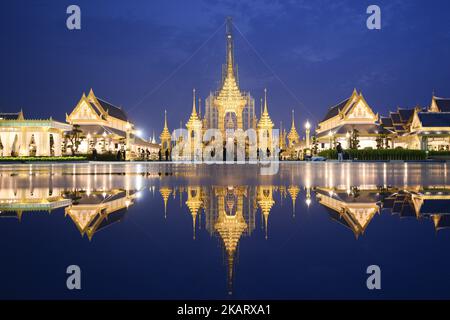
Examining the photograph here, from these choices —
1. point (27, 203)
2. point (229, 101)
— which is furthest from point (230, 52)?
point (27, 203)

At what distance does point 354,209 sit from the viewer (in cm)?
445

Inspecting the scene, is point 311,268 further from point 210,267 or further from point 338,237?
point 338,237

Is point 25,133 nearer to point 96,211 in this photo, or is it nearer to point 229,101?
point 229,101

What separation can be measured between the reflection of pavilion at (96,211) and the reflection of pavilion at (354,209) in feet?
6.66

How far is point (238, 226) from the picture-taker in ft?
11.0

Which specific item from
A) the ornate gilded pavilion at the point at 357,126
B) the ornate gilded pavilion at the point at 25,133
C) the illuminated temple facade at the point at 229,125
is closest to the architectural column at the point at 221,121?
the illuminated temple facade at the point at 229,125

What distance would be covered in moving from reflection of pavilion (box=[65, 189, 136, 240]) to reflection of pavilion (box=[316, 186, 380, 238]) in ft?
6.66

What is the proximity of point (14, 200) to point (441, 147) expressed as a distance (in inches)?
1997

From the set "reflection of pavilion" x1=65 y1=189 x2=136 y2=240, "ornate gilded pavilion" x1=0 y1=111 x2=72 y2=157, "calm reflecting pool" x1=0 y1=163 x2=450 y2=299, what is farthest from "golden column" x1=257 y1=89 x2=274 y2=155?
"calm reflecting pool" x1=0 y1=163 x2=450 y2=299

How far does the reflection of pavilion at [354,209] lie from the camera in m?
3.52

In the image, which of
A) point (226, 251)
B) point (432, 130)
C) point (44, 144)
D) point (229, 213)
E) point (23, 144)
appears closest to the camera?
point (226, 251)

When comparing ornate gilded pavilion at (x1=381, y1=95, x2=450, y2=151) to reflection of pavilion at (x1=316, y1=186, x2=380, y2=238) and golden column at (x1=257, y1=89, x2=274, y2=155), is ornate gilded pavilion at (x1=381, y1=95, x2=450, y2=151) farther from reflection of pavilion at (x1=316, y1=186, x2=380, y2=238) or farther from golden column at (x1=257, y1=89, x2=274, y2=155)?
reflection of pavilion at (x1=316, y1=186, x2=380, y2=238)

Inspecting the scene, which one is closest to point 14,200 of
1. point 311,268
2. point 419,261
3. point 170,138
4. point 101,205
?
point 101,205

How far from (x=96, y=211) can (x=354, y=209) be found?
2707 millimetres
